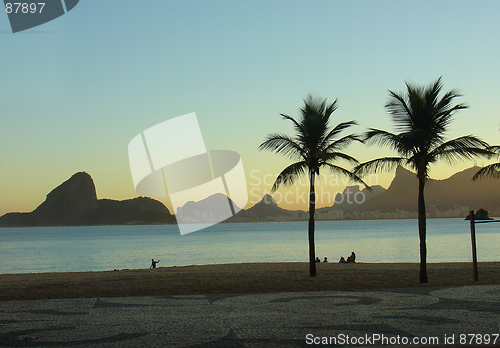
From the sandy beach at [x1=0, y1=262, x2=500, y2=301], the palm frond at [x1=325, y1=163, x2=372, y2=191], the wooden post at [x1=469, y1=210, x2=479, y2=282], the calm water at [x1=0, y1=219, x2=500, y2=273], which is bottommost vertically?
the calm water at [x1=0, y1=219, x2=500, y2=273]

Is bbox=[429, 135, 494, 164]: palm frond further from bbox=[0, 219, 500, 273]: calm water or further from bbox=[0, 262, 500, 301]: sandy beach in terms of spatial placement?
bbox=[0, 219, 500, 273]: calm water

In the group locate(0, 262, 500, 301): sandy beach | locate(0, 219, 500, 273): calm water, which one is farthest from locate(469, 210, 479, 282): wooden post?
locate(0, 219, 500, 273): calm water

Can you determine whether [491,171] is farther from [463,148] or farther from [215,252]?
[215,252]

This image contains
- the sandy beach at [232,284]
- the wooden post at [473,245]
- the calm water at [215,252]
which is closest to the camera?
the sandy beach at [232,284]

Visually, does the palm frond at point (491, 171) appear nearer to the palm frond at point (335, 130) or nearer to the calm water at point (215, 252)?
the palm frond at point (335, 130)

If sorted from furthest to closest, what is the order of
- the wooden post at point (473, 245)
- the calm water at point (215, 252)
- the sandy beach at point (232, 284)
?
the calm water at point (215, 252), the wooden post at point (473, 245), the sandy beach at point (232, 284)

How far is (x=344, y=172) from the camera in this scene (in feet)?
65.4

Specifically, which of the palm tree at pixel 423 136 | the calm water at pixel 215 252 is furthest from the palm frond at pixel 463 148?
the calm water at pixel 215 252

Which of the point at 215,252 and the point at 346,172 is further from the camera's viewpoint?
the point at 215,252

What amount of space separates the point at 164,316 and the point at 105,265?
50589 mm

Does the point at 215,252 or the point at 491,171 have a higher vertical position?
the point at 491,171

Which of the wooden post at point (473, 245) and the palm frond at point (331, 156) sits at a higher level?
the palm frond at point (331, 156)

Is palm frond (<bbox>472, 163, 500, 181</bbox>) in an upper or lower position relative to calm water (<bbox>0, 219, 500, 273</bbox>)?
upper

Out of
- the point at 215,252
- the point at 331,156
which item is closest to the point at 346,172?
the point at 331,156
